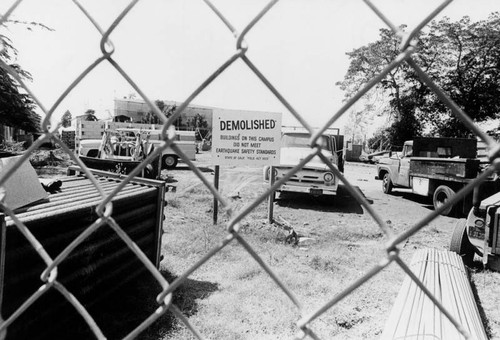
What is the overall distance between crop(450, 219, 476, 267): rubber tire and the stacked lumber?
39.1 inches

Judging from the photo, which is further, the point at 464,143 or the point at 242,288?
the point at 464,143

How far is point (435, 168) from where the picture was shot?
8.70 metres

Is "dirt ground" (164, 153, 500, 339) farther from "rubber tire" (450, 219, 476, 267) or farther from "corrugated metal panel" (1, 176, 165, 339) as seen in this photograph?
"corrugated metal panel" (1, 176, 165, 339)

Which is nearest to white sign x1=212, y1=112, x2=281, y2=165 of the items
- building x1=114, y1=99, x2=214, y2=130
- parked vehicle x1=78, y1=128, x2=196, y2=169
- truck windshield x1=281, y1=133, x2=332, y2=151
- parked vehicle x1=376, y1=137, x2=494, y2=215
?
building x1=114, y1=99, x2=214, y2=130

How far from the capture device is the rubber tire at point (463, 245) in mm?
5004

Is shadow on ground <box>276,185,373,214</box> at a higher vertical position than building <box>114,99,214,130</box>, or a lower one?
lower

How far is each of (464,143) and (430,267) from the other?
297 inches

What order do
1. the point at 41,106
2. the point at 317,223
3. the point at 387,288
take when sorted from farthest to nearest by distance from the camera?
the point at 317,223 < the point at 387,288 < the point at 41,106

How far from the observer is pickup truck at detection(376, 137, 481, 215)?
26.2ft

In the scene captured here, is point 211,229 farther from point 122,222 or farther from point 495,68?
point 495,68

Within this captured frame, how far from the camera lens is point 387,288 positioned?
A: 4.08 metres

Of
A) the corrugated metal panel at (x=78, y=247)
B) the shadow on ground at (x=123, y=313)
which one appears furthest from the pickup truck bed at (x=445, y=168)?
the corrugated metal panel at (x=78, y=247)

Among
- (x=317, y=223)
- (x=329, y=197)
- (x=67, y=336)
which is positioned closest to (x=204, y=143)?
(x=329, y=197)

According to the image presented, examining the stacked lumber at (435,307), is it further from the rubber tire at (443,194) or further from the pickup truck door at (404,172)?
the pickup truck door at (404,172)
